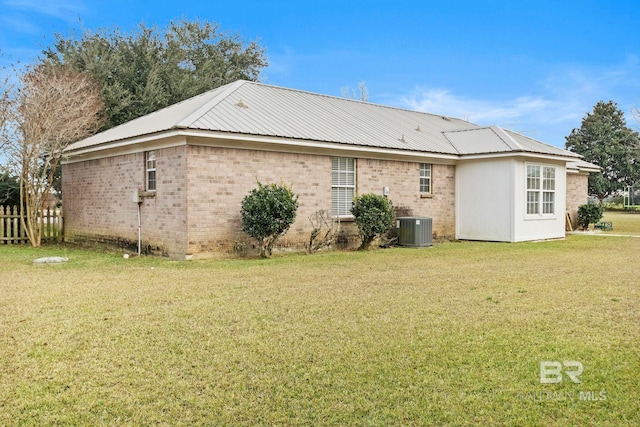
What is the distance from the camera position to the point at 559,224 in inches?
798

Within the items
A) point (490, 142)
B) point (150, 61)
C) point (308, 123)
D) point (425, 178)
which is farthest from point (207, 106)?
point (150, 61)

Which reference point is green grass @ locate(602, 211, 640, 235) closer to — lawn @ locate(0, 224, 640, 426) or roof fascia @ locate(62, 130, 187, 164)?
lawn @ locate(0, 224, 640, 426)

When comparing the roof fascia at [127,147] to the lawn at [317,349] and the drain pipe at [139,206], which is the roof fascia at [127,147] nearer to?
the drain pipe at [139,206]

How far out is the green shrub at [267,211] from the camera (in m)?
12.9

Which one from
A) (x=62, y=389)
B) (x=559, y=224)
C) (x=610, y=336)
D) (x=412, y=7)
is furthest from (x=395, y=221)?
(x=62, y=389)

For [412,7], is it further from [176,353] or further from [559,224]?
[176,353]

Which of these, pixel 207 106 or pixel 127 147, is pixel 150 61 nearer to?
pixel 127 147

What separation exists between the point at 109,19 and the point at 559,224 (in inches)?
966

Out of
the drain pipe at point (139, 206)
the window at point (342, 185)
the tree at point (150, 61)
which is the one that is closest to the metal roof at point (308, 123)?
the window at point (342, 185)

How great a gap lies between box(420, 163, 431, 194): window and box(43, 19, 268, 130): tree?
578 inches

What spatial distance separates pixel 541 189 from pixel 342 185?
25.7 ft
